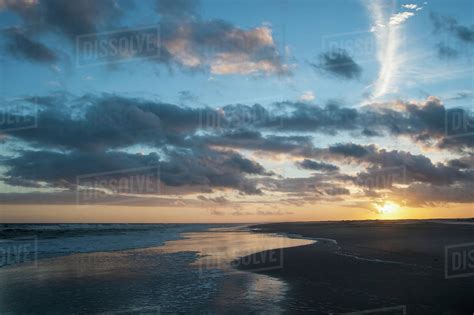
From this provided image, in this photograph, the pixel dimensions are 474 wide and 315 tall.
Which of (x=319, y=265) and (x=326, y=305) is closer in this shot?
(x=326, y=305)

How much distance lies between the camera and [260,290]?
1742 centimetres

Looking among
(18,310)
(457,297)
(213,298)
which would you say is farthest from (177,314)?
(457,297)

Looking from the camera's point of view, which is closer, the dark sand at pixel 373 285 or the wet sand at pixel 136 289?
the dark sand at pixel 373 285

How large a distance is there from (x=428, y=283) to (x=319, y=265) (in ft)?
25.7

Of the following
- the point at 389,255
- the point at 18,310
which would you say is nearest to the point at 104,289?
the point at 18,310

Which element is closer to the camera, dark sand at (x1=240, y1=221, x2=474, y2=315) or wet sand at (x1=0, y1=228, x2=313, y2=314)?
dark sand at (x1=240, y1=221, x2=474, y2=315)

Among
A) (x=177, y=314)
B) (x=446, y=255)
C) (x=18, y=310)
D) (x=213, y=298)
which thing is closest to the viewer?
(x=177, y=314)

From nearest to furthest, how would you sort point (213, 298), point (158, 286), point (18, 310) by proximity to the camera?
point (18, 310)
point (213, 298)
point (158, 286)

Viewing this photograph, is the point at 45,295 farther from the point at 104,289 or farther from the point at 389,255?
the point at 389,255

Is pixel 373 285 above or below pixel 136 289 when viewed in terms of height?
above

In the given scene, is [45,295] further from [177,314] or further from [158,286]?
A: [177,314]

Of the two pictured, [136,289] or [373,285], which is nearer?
[373,285]

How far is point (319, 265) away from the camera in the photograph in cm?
2469

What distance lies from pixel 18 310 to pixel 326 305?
11.3 meters
